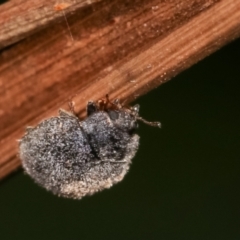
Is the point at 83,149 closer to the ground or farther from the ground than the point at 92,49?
closer to the ground

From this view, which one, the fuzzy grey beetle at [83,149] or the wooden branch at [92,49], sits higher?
the wooden branch at [92,49]

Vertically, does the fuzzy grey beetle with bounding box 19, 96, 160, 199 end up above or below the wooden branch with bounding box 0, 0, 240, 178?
below

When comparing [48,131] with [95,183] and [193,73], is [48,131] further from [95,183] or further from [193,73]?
[193,73]
